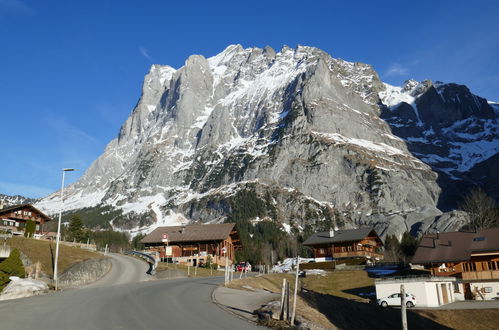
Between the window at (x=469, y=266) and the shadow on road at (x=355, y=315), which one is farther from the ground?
the window at (x=469, y=266)

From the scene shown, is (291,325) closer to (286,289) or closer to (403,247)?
(286,289)

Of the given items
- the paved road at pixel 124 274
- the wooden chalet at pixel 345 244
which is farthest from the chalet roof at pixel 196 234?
the paved road at pixel 124 274

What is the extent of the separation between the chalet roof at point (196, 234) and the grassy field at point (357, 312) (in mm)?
22308

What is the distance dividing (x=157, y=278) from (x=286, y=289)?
28.6m

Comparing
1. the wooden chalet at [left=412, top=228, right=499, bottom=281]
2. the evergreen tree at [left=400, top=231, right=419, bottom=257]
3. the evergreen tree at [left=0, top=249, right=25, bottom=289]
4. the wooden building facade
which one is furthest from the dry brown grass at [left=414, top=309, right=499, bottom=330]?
the evergreen tree at [left=400, top=231, right=419, bottom=257]

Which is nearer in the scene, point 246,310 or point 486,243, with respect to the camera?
point 246,310

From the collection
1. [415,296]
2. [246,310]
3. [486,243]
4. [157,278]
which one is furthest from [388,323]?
[486,243]

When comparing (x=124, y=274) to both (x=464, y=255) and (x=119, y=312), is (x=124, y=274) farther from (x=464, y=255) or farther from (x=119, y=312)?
(x=464, y=255)

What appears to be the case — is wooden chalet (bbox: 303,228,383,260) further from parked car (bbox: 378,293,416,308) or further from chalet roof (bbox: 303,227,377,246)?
parked car (bbox: 378,293,416,308)

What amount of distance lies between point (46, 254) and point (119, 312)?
107 ft

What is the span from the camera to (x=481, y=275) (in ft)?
183

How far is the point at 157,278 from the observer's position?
46.6 m

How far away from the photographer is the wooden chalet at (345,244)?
3583 inches

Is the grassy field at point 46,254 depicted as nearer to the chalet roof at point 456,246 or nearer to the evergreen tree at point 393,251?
the chalet roof at point 456,246
